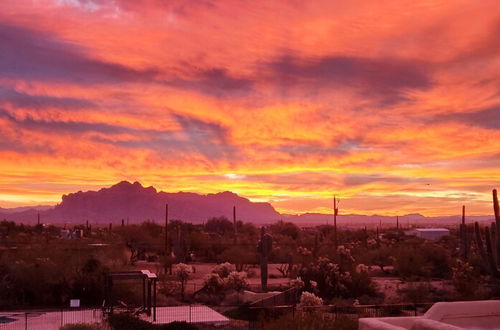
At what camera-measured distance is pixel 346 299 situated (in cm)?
3406

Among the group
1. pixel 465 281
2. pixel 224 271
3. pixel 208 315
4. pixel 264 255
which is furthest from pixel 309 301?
pixel 465 281

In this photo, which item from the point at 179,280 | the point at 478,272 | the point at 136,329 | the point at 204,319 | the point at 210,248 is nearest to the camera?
the point at 136,329

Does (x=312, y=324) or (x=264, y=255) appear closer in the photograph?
(x=312, y=324)

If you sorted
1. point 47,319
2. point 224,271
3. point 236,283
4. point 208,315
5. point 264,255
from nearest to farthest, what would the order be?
point 47,319
point 208,315
point 236,283
point 264,255
point 224,271

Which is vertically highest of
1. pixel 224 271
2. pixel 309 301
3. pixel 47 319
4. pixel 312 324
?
pixel 224 271

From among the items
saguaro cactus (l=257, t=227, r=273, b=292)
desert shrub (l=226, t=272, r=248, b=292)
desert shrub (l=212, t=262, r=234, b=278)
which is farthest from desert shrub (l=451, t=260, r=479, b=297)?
desert shrub (l=212, t=262, r=234, b=278)

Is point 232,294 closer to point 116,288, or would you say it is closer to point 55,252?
point 116,288

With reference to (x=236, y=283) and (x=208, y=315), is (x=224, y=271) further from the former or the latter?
(x=208, y=315)

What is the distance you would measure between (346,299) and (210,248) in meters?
31.0

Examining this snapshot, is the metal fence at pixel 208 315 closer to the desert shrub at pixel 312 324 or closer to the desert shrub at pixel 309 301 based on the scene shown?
the desert shrub at pixel 309 301

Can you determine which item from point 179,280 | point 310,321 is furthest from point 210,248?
point 310,321

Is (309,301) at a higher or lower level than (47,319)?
higher

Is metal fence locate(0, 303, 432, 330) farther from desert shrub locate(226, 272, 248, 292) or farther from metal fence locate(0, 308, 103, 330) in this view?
desert shrub locate(226, 272, 248, 292)

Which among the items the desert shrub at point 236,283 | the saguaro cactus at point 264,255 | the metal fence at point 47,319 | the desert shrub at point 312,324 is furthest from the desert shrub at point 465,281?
the metal fence at point 47,319
